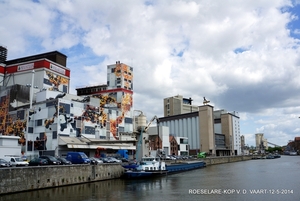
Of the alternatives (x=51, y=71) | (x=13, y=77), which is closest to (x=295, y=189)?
(x=51, y=71)

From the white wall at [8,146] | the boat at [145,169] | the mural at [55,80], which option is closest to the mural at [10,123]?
the white wall at [8,146]

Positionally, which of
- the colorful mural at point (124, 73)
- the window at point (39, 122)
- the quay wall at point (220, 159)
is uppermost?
the colorful mural at point (124, 73)

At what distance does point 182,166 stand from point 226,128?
340 ft

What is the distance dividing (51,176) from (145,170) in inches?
745

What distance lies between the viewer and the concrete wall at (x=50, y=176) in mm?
34031

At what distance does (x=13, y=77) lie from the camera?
10119cm

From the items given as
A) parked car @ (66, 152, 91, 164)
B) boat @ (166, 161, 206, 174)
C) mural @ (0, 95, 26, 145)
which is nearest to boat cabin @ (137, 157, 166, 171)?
boat @ (166, 161, 206, 174)

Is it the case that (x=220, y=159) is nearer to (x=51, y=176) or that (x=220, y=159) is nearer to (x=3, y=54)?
(x=51, y=176)

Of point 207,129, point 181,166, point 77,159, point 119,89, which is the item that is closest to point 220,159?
point 207,129

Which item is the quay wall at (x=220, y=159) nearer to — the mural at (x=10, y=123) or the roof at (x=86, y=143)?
the roof at (x=86, y=143)

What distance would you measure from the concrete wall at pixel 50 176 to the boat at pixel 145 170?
2374mm

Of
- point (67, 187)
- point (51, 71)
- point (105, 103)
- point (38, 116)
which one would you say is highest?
point (51, 71)

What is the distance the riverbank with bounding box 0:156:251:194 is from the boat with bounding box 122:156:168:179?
201cm

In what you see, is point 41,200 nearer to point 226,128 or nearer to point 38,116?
point 38,116
